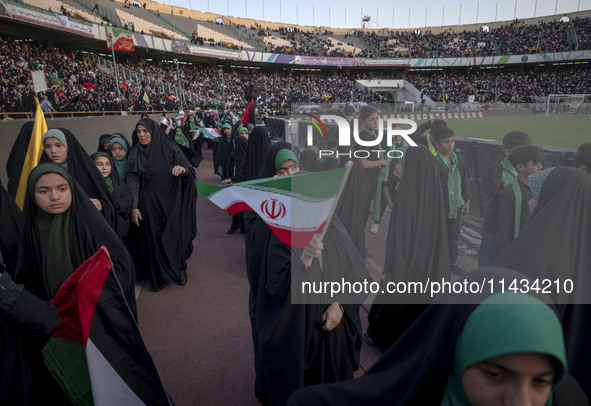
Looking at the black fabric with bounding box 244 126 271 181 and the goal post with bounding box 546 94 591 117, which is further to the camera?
the goal post with bounding box 546 94 591 117

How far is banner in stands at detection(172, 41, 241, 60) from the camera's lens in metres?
33.0

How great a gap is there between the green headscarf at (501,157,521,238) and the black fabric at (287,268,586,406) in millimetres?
2234

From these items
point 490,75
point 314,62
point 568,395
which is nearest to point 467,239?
point 568,395

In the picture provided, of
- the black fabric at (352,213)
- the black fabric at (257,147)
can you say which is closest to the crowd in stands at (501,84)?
the black fabric at (257,147)

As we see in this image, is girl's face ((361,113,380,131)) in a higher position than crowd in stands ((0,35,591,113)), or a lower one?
lower

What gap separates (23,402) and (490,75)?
5526 cm

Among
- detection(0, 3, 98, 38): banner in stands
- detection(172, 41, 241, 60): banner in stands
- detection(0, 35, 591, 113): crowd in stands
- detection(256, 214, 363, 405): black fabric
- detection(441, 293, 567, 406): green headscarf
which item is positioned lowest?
detection(256, 214, 363, 405): black fabric

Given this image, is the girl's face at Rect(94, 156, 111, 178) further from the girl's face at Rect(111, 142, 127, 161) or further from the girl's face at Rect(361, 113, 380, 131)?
the girl's face at Rect(361, 113, 380, 131)

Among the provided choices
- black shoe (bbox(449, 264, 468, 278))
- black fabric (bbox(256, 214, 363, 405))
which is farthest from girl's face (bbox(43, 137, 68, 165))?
black shoe (bbox(449, 264, 468, 278))

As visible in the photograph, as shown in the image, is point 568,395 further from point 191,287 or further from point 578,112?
point 578,112

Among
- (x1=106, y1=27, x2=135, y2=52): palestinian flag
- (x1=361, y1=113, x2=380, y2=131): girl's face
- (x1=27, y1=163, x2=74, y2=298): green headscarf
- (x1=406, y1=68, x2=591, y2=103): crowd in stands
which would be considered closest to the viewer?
(x1=27, y1=163, x2=74, y2=298): green headscarf

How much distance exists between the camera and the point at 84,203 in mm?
2422

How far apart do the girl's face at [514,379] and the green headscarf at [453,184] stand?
3.46 metres

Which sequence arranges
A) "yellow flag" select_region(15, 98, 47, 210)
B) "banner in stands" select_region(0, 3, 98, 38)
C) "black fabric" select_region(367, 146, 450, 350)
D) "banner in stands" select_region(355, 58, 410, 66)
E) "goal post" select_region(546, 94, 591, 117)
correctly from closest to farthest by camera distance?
"black fabric" select_region(367, 146, 450, 350) → "yellow flag" select_region(15, 98, 47, 210) → "banner in stands" select_region(0, 3, 98, 38) → "goal post" select_region(546, 94, 591, 117) → "banner in stands" select_region(355, 58, 410, 66)
